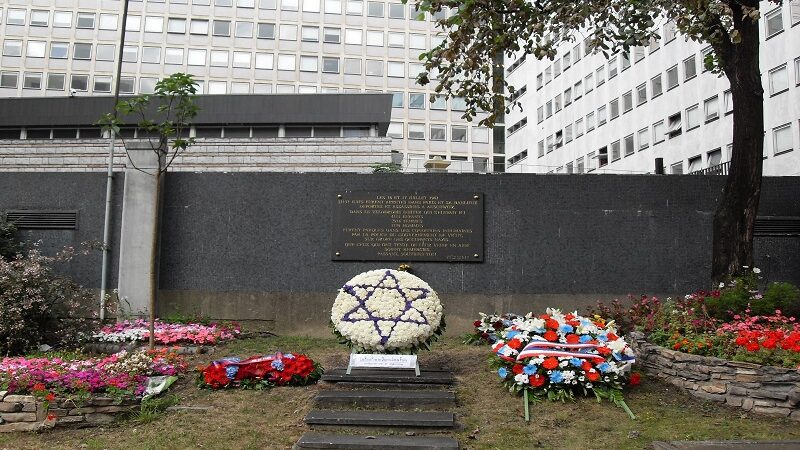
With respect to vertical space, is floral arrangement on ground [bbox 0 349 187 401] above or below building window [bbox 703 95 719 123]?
below

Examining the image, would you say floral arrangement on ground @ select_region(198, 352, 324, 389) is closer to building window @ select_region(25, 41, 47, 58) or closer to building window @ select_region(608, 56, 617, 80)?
building window @ select_region(608, 56, 617, 80)

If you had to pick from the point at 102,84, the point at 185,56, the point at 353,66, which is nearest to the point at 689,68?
the point at 353,66

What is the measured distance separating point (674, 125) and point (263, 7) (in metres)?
29.8

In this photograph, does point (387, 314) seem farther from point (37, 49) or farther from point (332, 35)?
point (37, 49)

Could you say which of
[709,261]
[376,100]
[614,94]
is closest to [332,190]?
[709,261]

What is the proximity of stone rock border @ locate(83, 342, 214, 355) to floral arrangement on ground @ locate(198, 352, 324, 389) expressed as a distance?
1.89m

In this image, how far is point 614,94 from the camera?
42.8 meters

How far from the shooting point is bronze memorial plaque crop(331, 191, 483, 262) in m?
12.6

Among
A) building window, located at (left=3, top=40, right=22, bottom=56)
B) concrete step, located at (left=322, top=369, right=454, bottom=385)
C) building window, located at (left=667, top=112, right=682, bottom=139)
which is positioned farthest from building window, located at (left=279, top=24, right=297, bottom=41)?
concrete step, located at (left=322, top=369, right=454, bottom=385)

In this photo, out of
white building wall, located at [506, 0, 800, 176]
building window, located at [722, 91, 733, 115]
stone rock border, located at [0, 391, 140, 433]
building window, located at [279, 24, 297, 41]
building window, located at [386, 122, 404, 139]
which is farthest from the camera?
building window, located at [386, 122, 404, 139]

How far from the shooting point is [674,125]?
37344 mm

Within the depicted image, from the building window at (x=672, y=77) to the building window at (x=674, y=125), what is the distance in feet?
5.08

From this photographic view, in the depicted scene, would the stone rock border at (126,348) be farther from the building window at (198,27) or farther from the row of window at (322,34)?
the building window at (198,27)

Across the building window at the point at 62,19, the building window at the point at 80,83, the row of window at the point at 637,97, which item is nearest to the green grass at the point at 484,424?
the row of window at the point at 637,97
